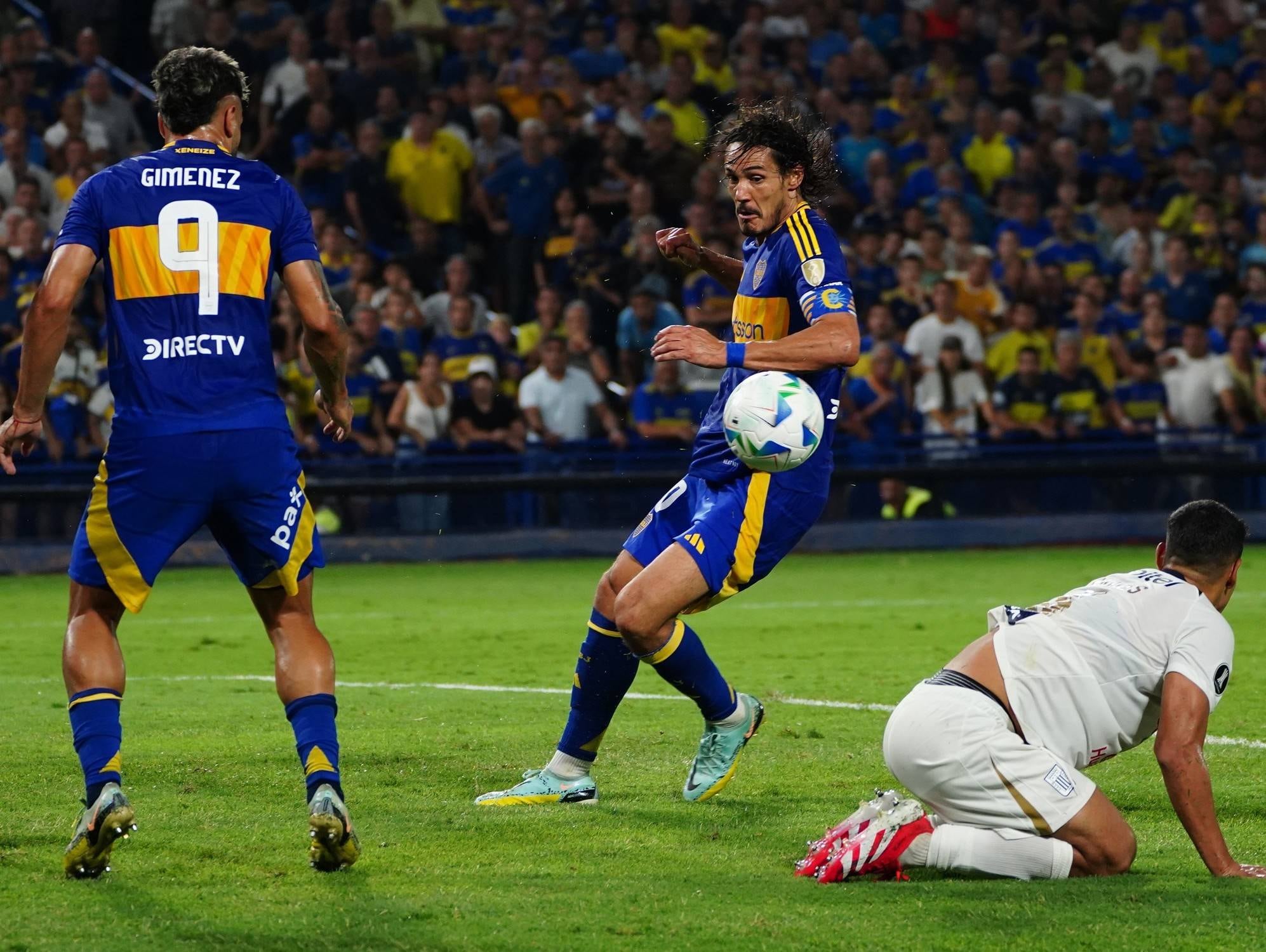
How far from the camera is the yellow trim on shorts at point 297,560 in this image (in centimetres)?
510

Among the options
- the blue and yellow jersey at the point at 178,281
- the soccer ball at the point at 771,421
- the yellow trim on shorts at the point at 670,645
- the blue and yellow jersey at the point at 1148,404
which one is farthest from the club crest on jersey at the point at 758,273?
the blue and yellow jersey at the point at 1148,404

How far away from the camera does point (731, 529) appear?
6008 mm

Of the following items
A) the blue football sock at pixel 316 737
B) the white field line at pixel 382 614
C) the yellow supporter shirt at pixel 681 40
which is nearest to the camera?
the blue football sock at pixel 316 737

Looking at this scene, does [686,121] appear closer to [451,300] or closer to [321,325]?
[451,300]

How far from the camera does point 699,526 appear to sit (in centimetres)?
602

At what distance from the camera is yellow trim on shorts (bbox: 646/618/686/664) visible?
237 inches

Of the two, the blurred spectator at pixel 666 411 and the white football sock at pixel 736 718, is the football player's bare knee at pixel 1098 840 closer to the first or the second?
the white football sock at pixel 736 718

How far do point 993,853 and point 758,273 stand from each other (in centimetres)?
233

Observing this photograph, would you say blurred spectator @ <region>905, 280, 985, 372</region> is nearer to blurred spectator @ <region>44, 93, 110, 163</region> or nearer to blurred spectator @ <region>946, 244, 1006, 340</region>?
blurred spectator @ <region>946, 244, 1006, 340</region>

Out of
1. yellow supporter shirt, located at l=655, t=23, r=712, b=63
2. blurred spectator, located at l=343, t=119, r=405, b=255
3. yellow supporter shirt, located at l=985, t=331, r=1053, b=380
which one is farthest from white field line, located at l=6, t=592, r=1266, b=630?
yellow supporter shirt, located at l=655, t=23, r=712, b=63

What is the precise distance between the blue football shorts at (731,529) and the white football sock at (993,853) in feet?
4.23

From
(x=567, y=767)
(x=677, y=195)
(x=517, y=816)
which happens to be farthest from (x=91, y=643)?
(x=677, y=195)

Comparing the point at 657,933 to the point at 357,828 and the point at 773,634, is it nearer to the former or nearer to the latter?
the point at 357,828

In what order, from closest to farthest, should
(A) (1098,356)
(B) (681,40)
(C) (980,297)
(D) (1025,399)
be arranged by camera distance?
1. (D) (1025,399)
2. (A) (1098,356)
3. (C) (980,297)
4. (B) (681,40)
